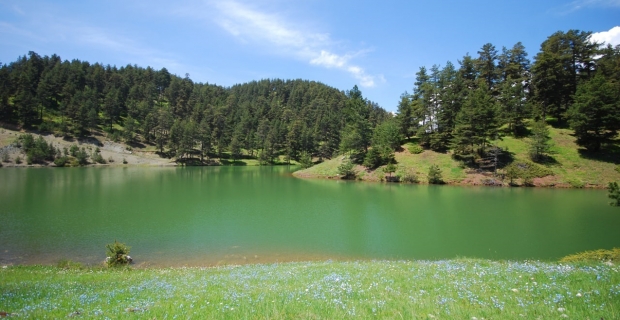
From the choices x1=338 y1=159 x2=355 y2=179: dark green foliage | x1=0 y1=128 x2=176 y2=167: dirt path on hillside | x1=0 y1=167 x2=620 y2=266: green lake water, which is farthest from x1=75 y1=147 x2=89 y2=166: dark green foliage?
x1=338 y1=159 x2=355 y2=179: dark green foliage

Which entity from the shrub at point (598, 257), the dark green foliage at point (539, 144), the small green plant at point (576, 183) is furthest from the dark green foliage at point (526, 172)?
the shrub at point (598, 257)

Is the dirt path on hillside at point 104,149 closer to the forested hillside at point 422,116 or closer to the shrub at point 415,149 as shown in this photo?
the forested hillside at point 422,116

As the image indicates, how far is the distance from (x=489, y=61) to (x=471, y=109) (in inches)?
Result: 1114

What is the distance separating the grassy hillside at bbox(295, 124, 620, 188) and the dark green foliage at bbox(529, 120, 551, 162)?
4.04 ft

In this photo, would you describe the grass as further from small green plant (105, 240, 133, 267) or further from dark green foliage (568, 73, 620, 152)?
dark green foliage (568, 73, 620, 152)

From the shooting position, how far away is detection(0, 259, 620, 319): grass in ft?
20.7

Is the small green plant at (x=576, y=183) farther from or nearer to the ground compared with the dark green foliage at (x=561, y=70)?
nearer to the ground

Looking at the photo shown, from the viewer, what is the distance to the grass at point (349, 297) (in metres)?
6.32

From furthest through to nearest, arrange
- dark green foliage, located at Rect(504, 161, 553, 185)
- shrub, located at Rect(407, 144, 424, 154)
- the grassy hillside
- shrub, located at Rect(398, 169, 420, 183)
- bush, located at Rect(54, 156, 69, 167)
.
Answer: bush, located at Rect(54, 156, 69, 167) < shrub, located at Rect(407, 144, 424, 154) < shrub, located at Rect(398, 169, 420, 183) < dark green foliage, located at Rect(504, 161, 553, 185) < the grassy hillside

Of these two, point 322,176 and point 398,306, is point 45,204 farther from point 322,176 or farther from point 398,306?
point 322,176

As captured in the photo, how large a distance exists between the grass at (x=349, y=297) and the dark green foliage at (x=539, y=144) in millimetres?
57425

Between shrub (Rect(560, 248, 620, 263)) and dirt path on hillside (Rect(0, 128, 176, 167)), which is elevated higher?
dirt path on hillside (Rect(0, 128, 176, 167))

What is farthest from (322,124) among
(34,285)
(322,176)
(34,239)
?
(34,285)

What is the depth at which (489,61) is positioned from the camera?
8025 centimetres
